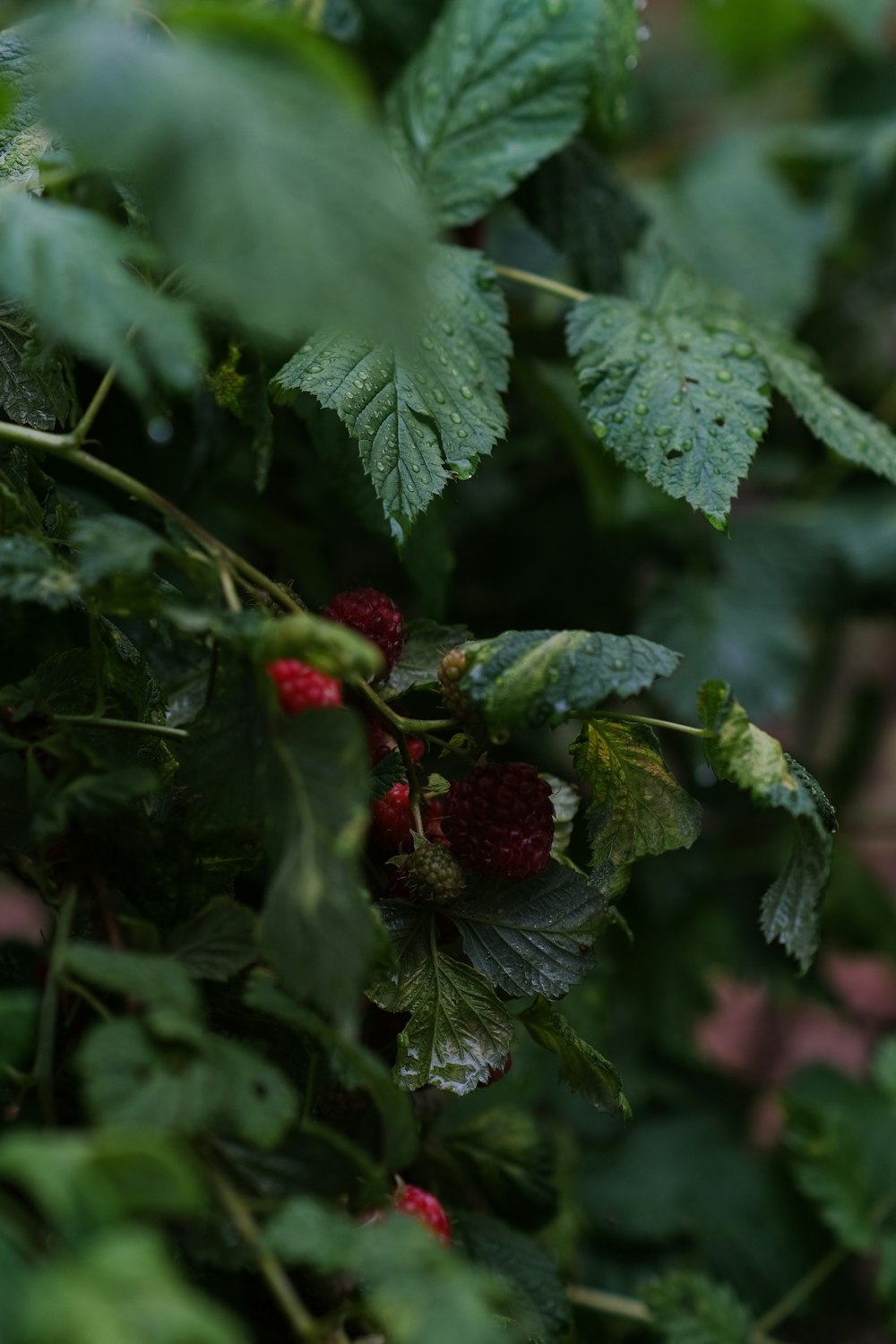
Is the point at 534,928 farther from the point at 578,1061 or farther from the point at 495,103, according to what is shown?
the point at 495,103

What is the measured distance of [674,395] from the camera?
642 mm

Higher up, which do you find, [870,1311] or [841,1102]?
[841,1102]

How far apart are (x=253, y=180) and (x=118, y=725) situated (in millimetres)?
242

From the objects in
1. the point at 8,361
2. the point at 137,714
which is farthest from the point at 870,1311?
the point at 8,361

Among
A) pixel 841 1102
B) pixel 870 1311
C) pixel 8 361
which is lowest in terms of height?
pixel 870 1311

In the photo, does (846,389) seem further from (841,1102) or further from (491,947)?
(491,947)

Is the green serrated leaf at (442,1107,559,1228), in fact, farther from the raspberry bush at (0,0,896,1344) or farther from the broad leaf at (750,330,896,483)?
the broad leaf at (750,330,896,483)

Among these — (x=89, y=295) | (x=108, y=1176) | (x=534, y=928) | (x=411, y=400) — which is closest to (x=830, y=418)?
(x=411, y=400)

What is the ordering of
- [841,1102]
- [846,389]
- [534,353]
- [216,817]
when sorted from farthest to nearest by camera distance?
[846,389], [841,1102], [534,353], [216,817]

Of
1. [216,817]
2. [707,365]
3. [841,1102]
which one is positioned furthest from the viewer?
[841,1102]

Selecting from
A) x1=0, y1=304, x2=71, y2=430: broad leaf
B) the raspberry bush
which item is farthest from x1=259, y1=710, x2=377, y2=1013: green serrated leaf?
x1=0, y1=304, x2=71, y2=430: broad leaf

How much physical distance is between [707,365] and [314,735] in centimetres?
39

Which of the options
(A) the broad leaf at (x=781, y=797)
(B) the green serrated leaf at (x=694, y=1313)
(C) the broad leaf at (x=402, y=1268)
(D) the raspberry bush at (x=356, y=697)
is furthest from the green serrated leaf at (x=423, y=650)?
(B) the green serrated leaf at (x=694, y=1313)

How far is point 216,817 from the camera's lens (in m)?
0.45
